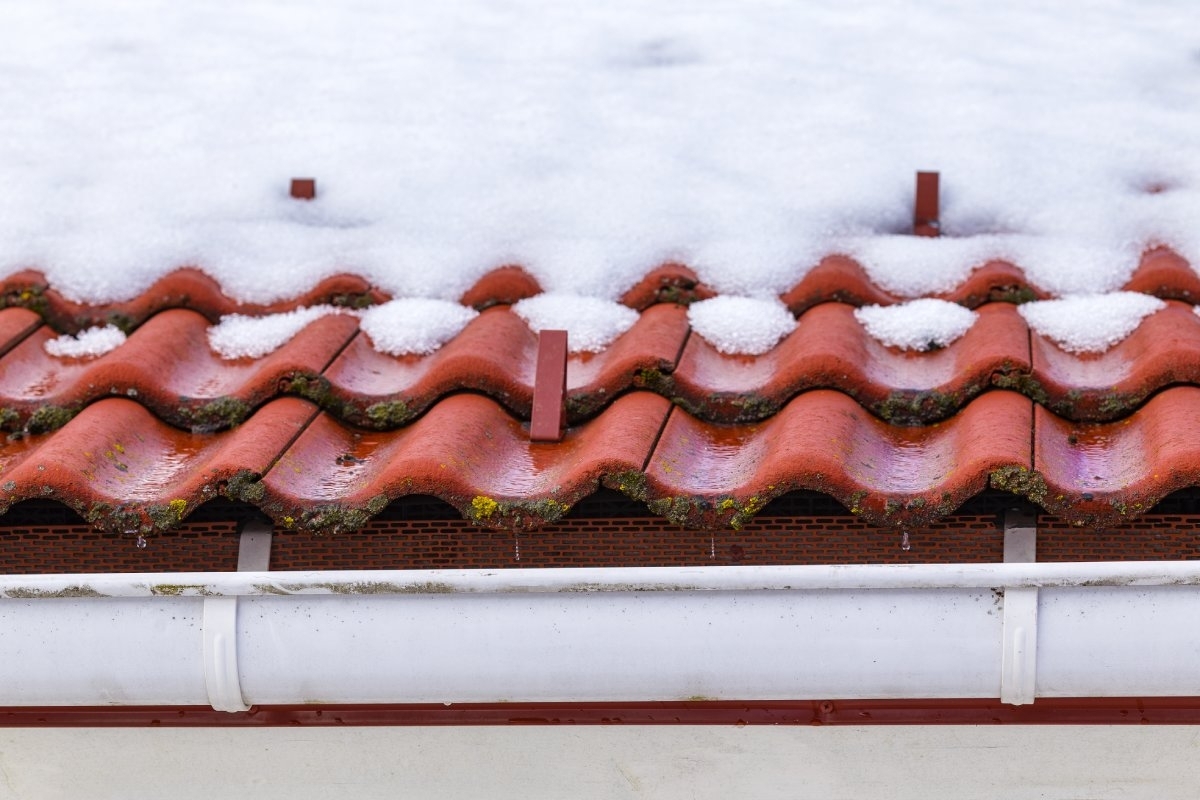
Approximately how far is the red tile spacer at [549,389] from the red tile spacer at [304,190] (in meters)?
1.16

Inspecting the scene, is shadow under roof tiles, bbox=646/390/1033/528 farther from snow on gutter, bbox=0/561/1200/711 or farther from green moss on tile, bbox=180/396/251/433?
green moss on tile, bbox=180/396/251/433

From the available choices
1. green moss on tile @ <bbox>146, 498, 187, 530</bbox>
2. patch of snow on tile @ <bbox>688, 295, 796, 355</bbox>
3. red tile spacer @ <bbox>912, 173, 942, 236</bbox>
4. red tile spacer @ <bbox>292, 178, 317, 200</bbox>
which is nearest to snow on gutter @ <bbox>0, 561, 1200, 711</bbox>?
green moss on tile @ <bbox>146, 498, 187, 530</bbox>

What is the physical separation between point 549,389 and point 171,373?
873 millimetres

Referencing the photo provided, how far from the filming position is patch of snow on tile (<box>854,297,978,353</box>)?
323cm

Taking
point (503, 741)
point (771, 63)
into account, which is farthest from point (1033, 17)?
point (503, 741)

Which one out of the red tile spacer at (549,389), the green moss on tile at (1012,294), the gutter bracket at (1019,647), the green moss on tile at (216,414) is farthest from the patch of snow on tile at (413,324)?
the gutter bracket at (1019,647)

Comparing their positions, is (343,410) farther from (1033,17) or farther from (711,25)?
(1033,17)

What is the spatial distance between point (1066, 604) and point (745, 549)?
64 cm

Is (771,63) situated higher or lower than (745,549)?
higher

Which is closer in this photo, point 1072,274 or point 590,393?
point 590,393

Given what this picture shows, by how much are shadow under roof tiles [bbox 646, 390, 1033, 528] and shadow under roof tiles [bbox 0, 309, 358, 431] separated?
2.72ft

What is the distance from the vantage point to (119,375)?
3.16m

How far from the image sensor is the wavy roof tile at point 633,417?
2688 mm

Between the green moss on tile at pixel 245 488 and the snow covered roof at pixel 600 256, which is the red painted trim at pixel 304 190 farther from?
the green moss on tile at pixel 245 488
